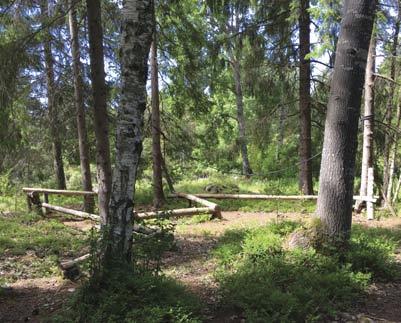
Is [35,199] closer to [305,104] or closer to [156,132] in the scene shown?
[156,132]

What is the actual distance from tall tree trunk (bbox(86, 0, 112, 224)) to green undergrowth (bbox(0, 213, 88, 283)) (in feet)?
3.68

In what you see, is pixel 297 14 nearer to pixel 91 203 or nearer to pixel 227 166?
pixel 91 203

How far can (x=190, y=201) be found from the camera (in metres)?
12.5

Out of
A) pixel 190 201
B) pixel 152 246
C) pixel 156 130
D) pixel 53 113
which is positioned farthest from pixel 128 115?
pixel 53 113

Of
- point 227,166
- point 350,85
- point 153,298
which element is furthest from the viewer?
point 227,166

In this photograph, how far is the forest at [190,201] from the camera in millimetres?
4641

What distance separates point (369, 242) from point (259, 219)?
453 centimetres

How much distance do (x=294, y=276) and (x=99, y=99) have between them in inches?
201

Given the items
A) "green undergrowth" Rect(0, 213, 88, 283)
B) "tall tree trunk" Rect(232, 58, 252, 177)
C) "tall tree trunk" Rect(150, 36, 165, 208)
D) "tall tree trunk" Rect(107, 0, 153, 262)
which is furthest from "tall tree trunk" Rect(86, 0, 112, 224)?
"tall tree trunk" Rect(232, 58, 252, 177)

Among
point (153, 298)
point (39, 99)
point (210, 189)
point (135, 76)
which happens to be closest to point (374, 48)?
point (210, 189)

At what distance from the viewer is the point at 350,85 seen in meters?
5.72

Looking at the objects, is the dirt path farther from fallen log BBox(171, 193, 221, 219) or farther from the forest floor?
fallen log BBox(171, 193, 221, 219)

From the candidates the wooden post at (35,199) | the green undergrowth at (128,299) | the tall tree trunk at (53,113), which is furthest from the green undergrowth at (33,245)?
the tall tree trunk at (53,113)

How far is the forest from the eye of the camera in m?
4.64
